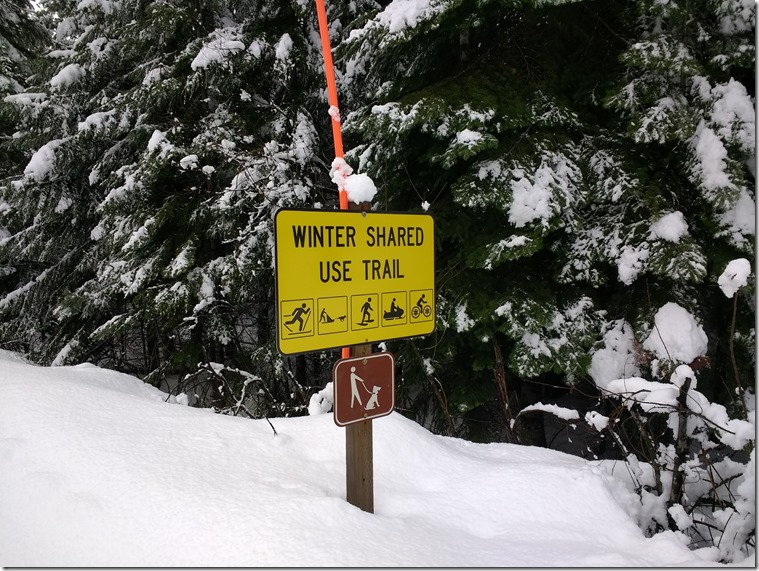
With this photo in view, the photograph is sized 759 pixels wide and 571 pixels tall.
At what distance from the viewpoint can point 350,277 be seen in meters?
2.23

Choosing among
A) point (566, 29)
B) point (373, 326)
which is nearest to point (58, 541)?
point (373, 326)

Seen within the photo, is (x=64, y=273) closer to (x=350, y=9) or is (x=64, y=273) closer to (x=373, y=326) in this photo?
(x=350, y=9)

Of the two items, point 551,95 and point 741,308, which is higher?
point 551,95

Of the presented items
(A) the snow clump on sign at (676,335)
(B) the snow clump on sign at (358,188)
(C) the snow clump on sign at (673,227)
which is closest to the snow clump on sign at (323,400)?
(B) the snow clump on sign at (358,188)

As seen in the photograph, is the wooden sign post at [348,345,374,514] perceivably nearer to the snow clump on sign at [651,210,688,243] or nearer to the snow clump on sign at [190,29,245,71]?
the snow clump on sign at [651,210,688,243]

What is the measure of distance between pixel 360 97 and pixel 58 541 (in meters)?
6.69

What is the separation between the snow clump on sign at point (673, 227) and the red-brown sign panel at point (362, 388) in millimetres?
3686

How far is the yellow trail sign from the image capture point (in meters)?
2.04

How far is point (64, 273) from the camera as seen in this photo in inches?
408

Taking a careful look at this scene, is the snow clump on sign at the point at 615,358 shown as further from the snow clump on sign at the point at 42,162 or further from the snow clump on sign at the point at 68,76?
the snow clump on sign at the point at 42,162

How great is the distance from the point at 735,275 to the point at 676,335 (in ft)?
6.94

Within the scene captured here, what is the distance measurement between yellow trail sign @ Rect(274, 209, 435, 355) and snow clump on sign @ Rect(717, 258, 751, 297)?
173cm

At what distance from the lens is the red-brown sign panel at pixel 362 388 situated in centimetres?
223

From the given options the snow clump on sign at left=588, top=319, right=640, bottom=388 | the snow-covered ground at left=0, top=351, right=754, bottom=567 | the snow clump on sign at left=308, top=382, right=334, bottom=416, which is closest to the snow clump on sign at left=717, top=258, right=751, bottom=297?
the snow-covered ground at left=0, top=351, right=754, bottom=567
